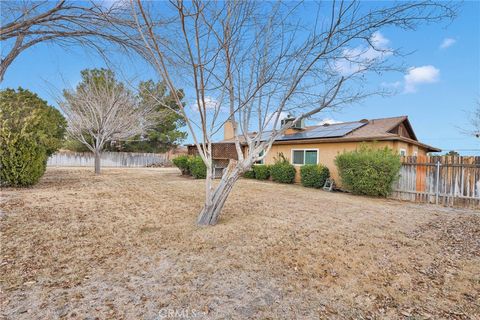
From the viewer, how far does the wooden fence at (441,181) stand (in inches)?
285

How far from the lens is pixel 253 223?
4.54m

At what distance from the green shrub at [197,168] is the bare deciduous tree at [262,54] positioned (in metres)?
8.31

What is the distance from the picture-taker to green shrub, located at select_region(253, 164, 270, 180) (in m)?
13.1

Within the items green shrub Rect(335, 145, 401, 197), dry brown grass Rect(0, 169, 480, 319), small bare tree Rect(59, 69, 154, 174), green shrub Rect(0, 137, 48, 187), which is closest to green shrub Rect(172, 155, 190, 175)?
small bare tree Rect(59, 69, 154, 174)

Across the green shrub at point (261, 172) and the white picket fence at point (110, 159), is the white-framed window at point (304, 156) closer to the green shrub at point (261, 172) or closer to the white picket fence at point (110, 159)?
the green shrub at point (261, 172)

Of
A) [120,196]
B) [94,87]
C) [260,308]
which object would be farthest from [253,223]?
[94,87]

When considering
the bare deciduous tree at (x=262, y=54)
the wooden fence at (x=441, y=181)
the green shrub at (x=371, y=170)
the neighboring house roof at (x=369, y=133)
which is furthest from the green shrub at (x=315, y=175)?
the bare deciduous tree at (x=262, y=54)

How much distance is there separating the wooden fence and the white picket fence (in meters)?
23.4

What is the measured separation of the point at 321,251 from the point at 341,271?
54 cm

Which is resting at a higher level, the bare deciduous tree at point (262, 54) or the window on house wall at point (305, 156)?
the bare deciduous tree at point (262, 54)

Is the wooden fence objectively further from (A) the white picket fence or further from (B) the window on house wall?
(A) the white picket fence

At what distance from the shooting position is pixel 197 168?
1326cm

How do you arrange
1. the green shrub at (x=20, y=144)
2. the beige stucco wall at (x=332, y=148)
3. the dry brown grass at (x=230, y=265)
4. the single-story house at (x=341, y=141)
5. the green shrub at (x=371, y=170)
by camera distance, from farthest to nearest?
1. the single-story house at (x=341, y=141)
2. the beige stucco wall at (x=332, y=148)
3. the green shrub at (x=371, y=170)
4. the green shrub at (x=20, y=144)
5. the dry brown grass at (x=230, y=265)

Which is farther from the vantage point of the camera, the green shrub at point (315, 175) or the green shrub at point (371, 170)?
the green shrub at point (315, 175)
